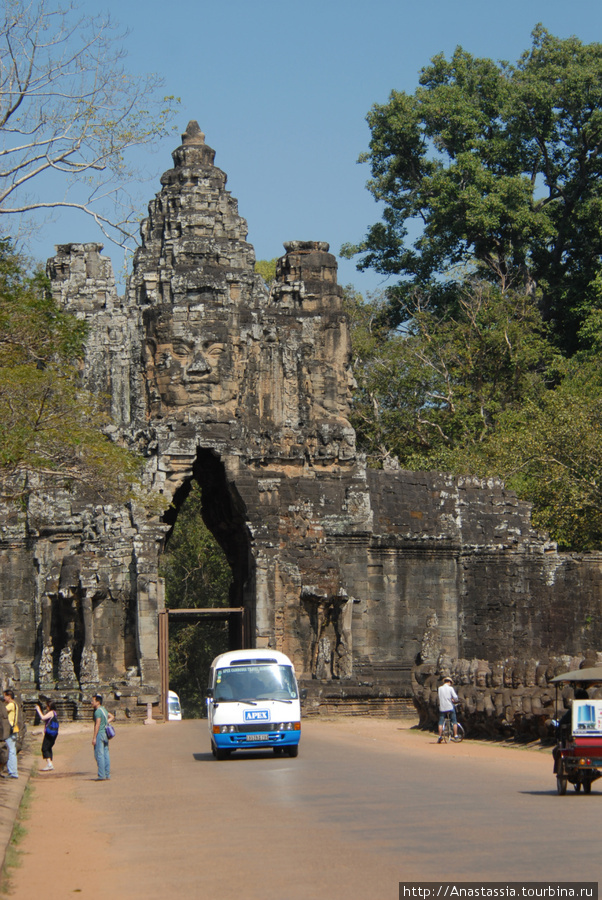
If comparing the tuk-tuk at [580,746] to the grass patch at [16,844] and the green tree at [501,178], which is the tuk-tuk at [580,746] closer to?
the grass patch at [16,844]

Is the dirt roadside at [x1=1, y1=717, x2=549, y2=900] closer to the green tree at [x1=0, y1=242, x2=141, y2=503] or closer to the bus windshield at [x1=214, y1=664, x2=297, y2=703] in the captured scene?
the bus windshield at [x1=214, y1=664, x2=297, y2=703]

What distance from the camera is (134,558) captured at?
94.5 ft

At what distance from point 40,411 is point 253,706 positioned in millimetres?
4981

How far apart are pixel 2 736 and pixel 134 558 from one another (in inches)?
518

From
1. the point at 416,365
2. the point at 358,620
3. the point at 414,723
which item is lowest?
the point at 414,723

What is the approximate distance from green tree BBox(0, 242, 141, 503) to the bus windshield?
3.18 metres

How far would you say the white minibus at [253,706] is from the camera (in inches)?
722

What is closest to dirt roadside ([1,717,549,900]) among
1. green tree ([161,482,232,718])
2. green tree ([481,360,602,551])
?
green tree ([481,360,602,551])

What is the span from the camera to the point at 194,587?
49125 millimetres

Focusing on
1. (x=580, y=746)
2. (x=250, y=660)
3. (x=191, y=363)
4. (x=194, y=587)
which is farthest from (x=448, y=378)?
(x=580, y=746)

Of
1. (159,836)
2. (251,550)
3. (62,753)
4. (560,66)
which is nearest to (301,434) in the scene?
(251,550)

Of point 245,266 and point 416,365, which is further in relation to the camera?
point 416,365

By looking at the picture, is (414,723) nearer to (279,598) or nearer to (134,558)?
(279,598)

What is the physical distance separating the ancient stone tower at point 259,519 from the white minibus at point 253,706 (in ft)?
28.3
